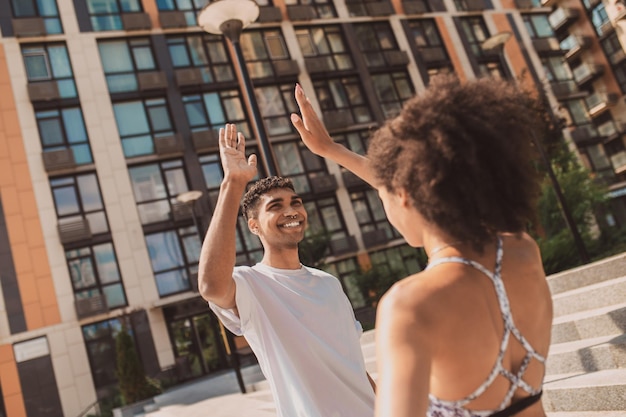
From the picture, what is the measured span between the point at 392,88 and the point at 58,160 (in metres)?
16.4

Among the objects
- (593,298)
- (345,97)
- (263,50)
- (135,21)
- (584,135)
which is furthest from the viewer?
(584,135)

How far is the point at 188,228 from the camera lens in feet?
73.4

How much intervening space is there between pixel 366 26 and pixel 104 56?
43.9ft

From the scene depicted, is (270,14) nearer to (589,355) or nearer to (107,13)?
(107,13)

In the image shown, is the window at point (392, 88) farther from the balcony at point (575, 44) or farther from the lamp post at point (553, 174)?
the balcony at point (575, 44)

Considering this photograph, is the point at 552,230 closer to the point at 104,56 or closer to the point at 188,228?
the point at 188,228

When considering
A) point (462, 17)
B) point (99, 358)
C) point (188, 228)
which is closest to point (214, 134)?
point (188, 228)

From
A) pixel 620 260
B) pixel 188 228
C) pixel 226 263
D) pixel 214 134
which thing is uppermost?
pixel 214 134

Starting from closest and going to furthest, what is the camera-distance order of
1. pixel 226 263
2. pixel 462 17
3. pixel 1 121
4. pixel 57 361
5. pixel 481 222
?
pixel 481 222, pixel 226 263, pixel 57 361, pixel 1 121, pixel 462 17

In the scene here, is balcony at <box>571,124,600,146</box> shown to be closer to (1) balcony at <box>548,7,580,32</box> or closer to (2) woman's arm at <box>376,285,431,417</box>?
(1) balcony at <box>548,7,580,32</box>

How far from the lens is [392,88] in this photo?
93.8 ft

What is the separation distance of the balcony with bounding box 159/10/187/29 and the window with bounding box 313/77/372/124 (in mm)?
6797

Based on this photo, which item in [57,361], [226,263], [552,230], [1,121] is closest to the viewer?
[226,263]

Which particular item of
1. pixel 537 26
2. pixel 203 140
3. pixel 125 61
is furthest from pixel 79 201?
pixel 537 26
